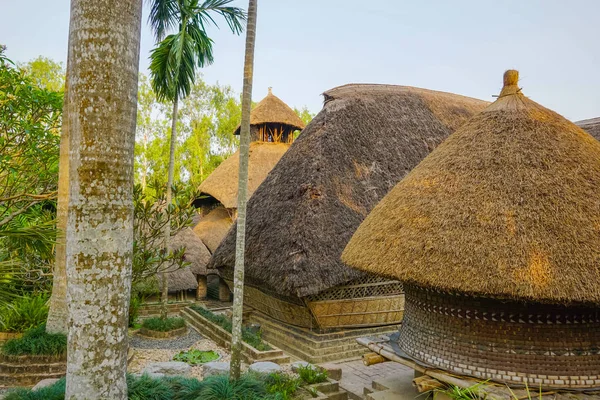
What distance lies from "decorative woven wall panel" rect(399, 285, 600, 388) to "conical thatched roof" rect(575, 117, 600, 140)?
777 centimetres

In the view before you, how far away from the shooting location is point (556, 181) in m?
5.71

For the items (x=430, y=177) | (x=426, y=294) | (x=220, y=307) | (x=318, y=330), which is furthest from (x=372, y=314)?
(x=220, y=307)

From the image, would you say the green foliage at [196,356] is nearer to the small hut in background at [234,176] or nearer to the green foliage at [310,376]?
the green foliage at [310,376]

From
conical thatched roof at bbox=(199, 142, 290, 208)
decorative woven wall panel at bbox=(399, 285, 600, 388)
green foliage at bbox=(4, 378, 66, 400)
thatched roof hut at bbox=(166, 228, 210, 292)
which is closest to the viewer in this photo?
green foliage at bbox=(4, 378, 66, 400)

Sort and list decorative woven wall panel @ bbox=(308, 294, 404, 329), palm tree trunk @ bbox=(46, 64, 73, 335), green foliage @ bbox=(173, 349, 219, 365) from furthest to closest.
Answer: decorative woven wall panel @ bbox=(308, 294, 404, 329) < green foliage @ bbox=(173, 349, 219, 365) < palm tree trunk @ bbox=(46, 64, 73, 335)

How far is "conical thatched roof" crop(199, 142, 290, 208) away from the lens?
20.4 m

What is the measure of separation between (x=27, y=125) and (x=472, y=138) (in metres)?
7.67

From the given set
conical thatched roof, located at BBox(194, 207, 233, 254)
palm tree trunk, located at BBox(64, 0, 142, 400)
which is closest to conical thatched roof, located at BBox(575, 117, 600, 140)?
palm tree trunk, located at BBox(64, 0, 142, 400)

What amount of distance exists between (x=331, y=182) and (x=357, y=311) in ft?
11.3

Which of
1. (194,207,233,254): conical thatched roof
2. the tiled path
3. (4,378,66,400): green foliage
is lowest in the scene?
the tiled path

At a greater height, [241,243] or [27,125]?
[27,125]

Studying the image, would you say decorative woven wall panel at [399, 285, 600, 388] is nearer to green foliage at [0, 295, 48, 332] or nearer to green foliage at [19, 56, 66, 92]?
green foliage at [0, 295, 48, 332]

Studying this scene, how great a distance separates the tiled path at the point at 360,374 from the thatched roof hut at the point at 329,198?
3.67ft

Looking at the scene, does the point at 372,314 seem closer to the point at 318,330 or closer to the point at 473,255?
the point at 318,330
